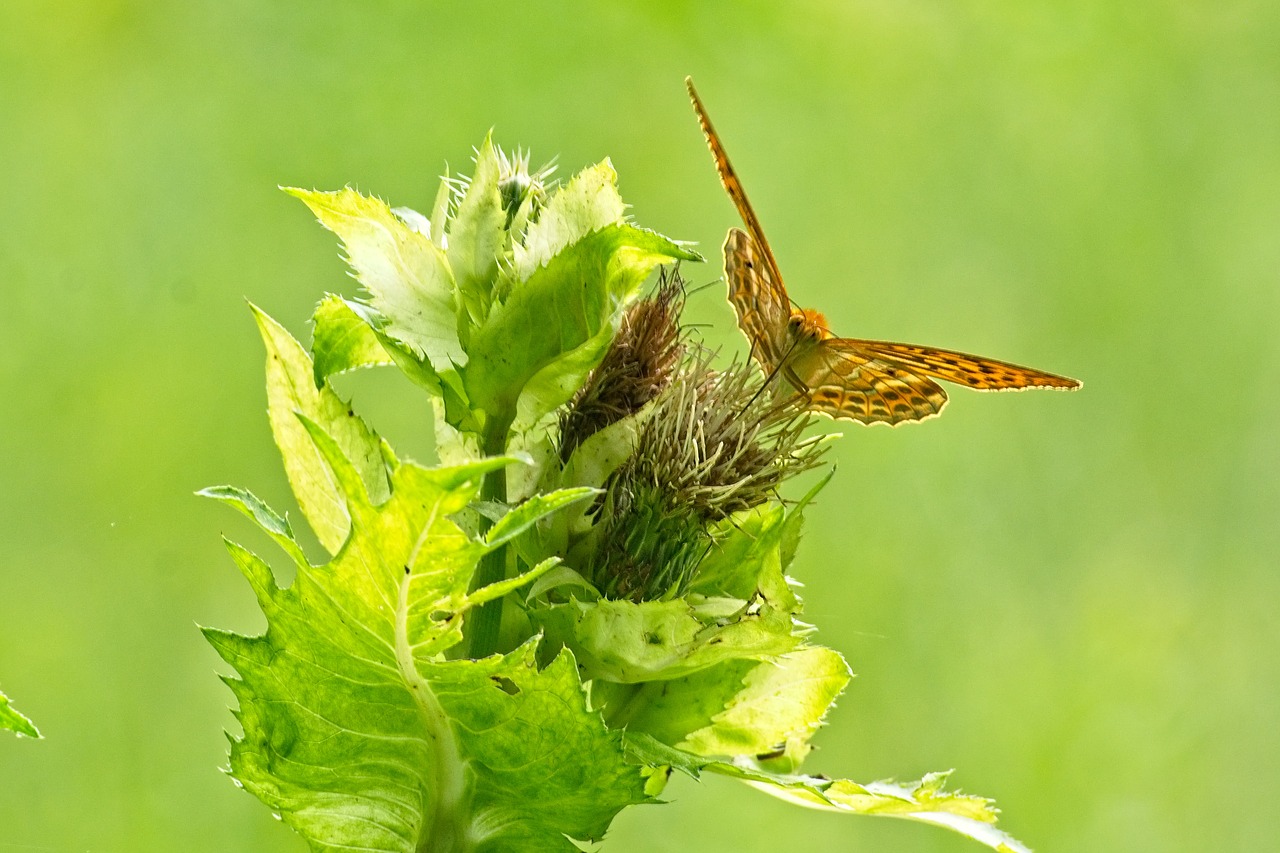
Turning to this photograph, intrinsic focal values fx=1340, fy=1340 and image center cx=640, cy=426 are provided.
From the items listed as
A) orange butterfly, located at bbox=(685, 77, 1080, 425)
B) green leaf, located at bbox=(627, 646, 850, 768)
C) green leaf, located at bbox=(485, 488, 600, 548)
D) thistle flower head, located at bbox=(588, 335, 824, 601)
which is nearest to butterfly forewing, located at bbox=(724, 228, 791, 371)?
orange butterfly, located at bbox=(685, 77, 1080, 425)

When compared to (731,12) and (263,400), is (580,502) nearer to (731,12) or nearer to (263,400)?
(263,400)

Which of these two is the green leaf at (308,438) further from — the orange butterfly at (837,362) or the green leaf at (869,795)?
the orange butterfly at (837,362)

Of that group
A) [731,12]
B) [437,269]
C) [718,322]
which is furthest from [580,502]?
[731,12]

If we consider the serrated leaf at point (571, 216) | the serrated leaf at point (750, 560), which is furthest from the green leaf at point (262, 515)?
the serrated leaf at point (750, 560)

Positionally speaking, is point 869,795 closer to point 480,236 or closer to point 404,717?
point 404,717

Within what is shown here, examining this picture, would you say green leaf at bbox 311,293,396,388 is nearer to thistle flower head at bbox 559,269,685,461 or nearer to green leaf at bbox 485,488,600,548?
thistle flower head at bbox 559,269,685,461

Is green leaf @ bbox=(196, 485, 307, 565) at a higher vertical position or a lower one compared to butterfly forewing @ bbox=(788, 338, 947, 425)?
lower
